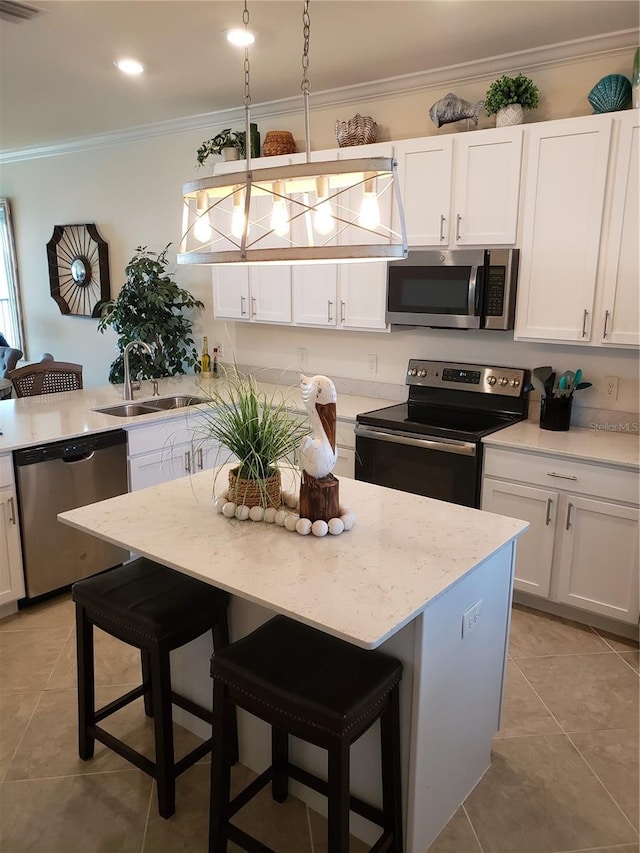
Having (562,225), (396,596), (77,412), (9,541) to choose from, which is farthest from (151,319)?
(396,596)

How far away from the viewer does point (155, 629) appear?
1843 millimetres

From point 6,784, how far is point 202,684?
2.30 ft

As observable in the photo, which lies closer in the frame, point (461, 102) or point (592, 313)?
point (592, 313)

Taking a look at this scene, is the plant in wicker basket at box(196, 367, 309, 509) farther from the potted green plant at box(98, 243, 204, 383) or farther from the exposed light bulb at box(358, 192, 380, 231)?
the potted green plant at box(98, 243, 204, 383)

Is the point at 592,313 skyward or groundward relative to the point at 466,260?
groundward

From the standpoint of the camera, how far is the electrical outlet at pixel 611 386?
3.18 meters

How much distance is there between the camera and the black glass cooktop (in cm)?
320

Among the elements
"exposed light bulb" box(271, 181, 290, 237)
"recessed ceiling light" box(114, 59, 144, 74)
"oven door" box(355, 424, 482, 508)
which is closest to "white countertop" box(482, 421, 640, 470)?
"oven door" box(355, 424, 482, 508)

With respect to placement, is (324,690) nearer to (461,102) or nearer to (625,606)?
(625,606)

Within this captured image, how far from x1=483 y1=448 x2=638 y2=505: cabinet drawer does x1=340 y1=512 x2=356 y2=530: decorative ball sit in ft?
4.34

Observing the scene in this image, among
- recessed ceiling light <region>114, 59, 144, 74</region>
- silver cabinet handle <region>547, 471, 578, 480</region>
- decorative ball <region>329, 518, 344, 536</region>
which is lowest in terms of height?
silver cabinet handle <region>547, 471, 578, 480</region>

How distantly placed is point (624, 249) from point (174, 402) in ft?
8.90

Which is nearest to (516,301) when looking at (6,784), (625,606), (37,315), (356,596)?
(625,606)

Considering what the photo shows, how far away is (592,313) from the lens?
9.67 ft
